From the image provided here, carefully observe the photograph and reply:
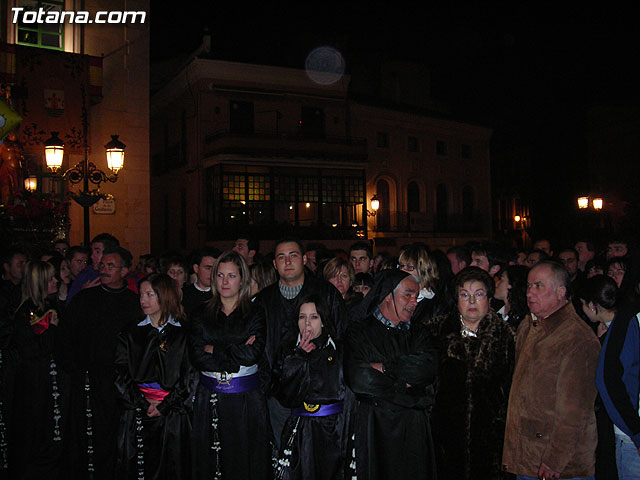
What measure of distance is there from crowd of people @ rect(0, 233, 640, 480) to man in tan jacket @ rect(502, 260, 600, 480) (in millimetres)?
10

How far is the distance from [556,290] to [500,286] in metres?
1.59

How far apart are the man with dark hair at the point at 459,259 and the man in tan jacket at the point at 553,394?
120 inches

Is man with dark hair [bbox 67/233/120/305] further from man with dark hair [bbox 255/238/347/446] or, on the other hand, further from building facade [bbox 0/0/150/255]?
building facade [bbox 0/0/150/255]

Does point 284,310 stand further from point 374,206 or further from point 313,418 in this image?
point 374,206

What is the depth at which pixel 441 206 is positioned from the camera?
33.8m

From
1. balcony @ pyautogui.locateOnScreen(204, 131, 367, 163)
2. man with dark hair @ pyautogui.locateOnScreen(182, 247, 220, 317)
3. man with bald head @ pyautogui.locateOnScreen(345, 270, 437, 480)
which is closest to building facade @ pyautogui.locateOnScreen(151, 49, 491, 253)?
balcony @ pyautogui.locateOnScreen(204, 131, 367, 163)

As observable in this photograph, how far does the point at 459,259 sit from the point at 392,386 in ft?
10.8

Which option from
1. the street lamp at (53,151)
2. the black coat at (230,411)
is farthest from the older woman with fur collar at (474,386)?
the street lamp at (53,151)

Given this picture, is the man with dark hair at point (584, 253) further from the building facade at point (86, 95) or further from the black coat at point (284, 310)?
the building facade at point (86, 95)

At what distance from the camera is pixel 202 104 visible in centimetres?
2592

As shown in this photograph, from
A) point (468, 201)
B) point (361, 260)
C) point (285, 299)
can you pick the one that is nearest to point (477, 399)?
point (285, 299)

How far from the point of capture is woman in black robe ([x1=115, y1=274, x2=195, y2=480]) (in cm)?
521

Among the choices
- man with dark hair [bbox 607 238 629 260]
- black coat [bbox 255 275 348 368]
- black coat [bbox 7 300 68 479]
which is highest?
man with dark hair [bbox 607 238 629 260]

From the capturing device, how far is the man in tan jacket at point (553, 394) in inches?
145
